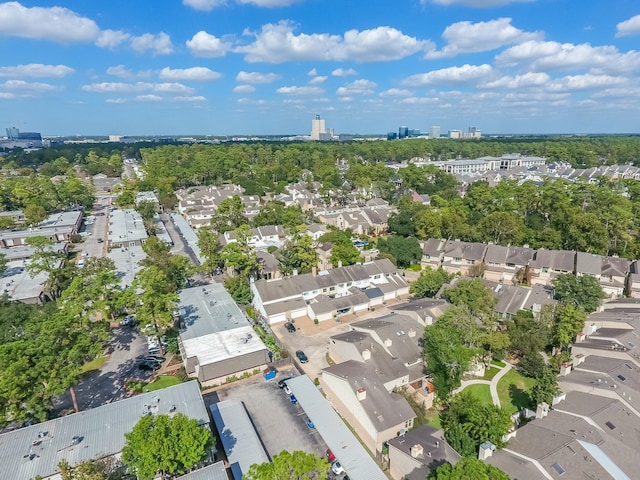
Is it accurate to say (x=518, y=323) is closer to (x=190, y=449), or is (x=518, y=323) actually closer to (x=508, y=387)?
(x=508, y=387)

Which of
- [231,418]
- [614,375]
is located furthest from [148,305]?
[614,375]

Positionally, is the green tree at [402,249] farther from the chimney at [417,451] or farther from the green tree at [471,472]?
the green tree at [471,472]

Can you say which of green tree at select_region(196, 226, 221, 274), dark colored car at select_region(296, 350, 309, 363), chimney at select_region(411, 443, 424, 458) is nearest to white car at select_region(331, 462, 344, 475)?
chimney at select_region(411, 443, 424, 458)

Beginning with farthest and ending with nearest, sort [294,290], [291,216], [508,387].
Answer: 1. [291,216]
2. [294,290]
3. [508,387]

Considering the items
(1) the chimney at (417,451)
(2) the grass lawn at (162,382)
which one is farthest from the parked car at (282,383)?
(1) the chimney at (417,451)

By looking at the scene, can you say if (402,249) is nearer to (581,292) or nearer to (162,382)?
(581,292)

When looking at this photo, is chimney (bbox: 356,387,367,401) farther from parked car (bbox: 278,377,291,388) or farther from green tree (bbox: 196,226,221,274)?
green tree (bbox: 196,226,221,274)
